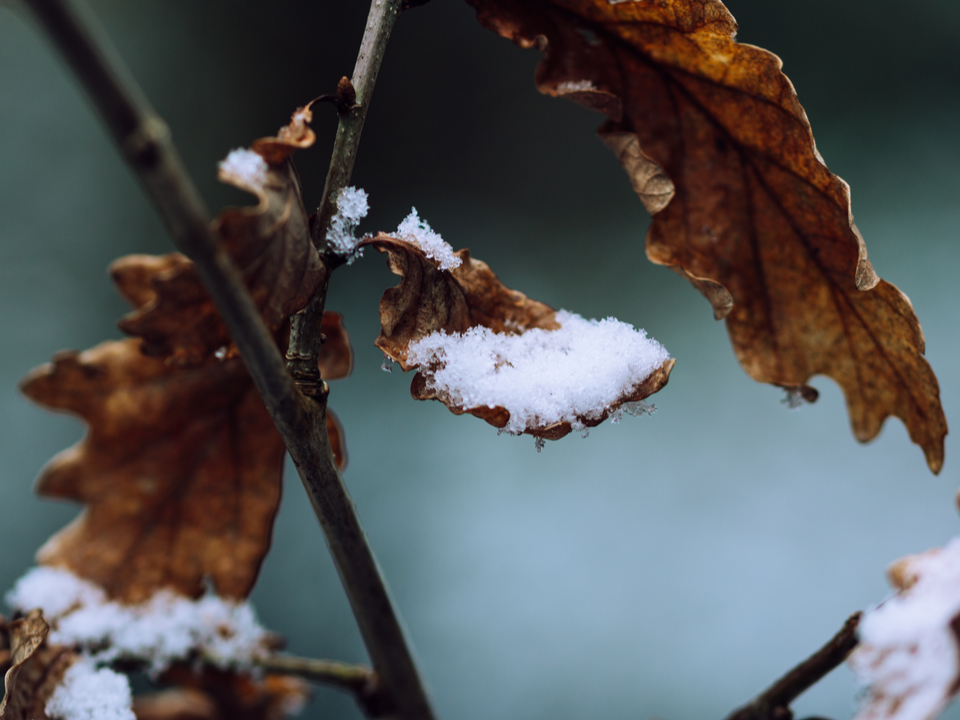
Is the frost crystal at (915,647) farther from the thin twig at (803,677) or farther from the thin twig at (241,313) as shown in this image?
the thin twig at (241,313)

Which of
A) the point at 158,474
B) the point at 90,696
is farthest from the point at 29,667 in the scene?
the point at 158,474

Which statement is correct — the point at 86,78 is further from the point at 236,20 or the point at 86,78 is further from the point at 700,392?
the point at 236,20

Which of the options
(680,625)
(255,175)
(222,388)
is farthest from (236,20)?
(680,625)

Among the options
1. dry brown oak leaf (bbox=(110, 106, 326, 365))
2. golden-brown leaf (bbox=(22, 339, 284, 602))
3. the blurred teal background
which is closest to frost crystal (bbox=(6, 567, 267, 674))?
golden-brown leaf (bbox=(22, 339, 284, 602))

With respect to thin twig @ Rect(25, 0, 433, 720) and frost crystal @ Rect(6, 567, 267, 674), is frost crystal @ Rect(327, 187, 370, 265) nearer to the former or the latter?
thin twig @ Rect(25, 0, 433, 720)

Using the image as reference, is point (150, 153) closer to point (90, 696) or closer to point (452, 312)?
point (452, 312)

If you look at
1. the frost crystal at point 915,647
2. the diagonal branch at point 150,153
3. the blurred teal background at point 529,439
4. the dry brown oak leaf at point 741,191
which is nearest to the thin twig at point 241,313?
the diagonal branch at point 150,153
